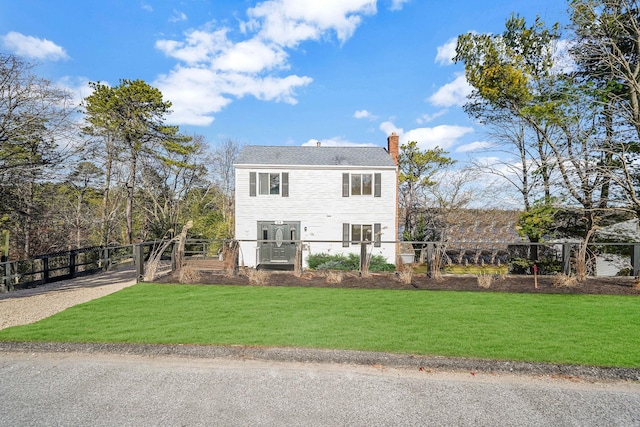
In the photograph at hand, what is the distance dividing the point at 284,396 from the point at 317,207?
43.2ft

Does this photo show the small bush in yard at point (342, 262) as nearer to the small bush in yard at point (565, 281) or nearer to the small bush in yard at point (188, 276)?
the small bush in yard at point (188, 276)

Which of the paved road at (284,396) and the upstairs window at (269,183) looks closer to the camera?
the paved road at (284,396)

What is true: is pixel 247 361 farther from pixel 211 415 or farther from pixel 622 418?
pixel 622 418

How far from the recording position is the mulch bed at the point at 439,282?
318 inches

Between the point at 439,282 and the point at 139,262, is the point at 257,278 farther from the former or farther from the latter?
the point at 439,282

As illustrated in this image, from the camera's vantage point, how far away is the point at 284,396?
131 inches

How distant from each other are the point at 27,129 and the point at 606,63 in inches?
692

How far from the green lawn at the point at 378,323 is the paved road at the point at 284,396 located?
1.64ft

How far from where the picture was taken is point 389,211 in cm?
1616

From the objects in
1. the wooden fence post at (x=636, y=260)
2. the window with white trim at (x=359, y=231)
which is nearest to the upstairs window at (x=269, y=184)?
the window with white trim at (x=359, y=231)

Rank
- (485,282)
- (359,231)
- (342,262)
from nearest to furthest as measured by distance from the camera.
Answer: (485,282), (342,262), (359,231)

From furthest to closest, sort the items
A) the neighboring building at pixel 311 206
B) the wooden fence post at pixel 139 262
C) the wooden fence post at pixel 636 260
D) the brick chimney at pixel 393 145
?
the brick chimney at pixel 393 145, the neighboring building at pixel 311 206, the wooden fence post at pixel 139 262, the wooden fence post at pixel 636 260

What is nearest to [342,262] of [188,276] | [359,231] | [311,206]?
[359,231]

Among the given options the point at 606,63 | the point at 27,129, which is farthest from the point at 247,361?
the point at 606,63
